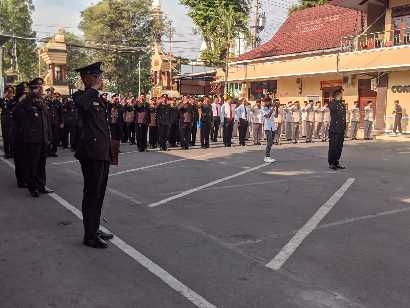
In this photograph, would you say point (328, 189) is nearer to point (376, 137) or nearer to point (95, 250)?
point (95, 250)

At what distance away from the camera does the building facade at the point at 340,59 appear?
24531 millimetres

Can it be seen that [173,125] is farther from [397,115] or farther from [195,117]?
[397,115]

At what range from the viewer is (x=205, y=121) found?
1811 centimetres

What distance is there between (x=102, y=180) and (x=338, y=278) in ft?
9.07

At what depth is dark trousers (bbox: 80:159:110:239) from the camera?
551 cm

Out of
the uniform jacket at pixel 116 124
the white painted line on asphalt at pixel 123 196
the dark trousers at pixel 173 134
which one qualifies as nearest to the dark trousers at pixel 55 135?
the uniform jacket at pixel 116 124

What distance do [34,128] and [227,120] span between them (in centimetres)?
1109

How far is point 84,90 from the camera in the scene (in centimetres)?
558

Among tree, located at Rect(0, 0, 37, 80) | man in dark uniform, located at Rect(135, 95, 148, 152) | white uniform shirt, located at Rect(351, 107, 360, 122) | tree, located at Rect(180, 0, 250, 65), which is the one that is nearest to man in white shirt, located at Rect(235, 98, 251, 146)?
man in dark uniform, located at Rect(135, 95, 148, 152)

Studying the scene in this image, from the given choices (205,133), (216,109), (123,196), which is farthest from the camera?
(216,109)

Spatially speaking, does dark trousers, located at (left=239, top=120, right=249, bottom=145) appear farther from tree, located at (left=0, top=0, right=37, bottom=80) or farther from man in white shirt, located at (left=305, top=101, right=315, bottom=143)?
tree, located at (left=0, top=0, right=37, bottom=80)

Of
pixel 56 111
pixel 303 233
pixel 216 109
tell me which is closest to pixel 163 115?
pixel 56 111

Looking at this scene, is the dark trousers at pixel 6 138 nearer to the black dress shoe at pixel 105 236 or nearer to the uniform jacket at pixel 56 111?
the uniform jacket at pixel 56 111

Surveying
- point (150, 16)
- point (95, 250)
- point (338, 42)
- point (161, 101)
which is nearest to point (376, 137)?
point (338, 42)
